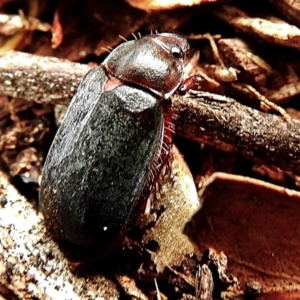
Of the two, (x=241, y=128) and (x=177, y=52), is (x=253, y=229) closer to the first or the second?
(x=241, y=128)

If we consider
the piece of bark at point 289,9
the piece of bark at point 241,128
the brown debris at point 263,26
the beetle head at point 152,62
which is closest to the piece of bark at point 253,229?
the piece of bark at point 241,128

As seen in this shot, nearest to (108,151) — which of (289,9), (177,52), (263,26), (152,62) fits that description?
(152,62)

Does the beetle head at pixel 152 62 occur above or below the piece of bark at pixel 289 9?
below

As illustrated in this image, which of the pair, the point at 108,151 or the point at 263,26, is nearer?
the point at 108,151

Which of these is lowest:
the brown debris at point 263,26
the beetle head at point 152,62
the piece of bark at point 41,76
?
the piece of bark at point 41,76

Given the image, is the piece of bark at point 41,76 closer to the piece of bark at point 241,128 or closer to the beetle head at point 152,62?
the beetle head at point 152,62

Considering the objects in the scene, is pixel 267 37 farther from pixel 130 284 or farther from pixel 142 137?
pixel 130 284

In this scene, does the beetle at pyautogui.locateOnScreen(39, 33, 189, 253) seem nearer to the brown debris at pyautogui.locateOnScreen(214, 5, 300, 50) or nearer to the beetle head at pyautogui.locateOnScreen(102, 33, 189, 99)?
the beetle head at pyautogui.locateOnScreen(102, 33, 189, 99)

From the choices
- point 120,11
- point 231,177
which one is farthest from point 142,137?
point 120,11
